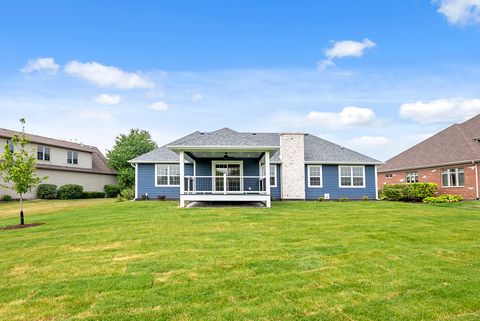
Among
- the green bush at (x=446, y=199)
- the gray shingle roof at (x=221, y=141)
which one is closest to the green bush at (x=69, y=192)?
the gray shingle roof at (x=221, y=141)

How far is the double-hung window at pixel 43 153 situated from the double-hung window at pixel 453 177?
3340 centimetres

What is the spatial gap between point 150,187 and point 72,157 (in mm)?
15111

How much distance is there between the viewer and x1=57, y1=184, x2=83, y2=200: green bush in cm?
2731

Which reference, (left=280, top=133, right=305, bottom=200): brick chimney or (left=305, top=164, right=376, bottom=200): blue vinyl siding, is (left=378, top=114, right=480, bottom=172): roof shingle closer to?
(left=305, top=164, right=376, bottom=200): blue vinyl siding

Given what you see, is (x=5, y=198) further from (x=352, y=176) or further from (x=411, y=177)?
(x=411, y=177)

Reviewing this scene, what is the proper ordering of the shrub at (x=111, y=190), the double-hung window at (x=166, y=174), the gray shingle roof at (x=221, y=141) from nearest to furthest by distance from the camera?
the gray shingle roof at (x=221, y=141) → the double-hung window at (x=166, y=174) → the shrub at (x=111, y=190)

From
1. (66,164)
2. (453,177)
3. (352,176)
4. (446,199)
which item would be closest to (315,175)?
(352,176)

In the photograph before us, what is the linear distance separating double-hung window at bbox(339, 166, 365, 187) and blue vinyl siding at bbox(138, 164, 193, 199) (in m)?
11.3

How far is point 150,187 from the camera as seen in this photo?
20969 millimetres

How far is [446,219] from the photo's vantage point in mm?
10812

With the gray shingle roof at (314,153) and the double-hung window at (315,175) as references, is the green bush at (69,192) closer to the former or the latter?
the gray shingle roof at (314,153)

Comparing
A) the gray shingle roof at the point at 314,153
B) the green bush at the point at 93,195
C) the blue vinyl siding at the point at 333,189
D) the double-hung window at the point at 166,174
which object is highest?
the gray shingle roof at the point at 314,153

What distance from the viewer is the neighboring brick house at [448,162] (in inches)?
791

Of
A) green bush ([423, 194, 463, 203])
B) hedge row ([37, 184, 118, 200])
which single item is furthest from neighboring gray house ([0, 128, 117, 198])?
green bush ([423, 194, 463, 203])
